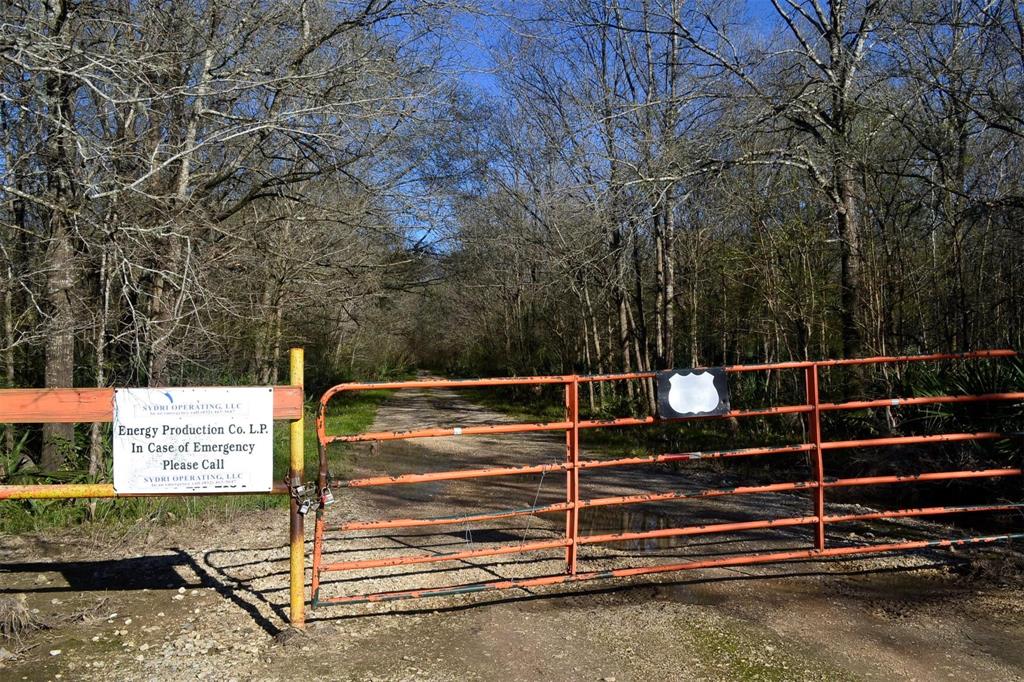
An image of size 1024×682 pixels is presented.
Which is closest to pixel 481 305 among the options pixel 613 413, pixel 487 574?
pixel 613 413

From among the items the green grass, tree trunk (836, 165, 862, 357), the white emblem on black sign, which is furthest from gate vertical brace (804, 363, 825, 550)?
tree trunk (836, 165, 862, 357)

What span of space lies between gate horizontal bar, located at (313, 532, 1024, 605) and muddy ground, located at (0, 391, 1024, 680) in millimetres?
96

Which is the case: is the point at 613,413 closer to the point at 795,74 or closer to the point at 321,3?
the point at 795,74

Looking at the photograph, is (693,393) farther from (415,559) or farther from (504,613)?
(415,559)


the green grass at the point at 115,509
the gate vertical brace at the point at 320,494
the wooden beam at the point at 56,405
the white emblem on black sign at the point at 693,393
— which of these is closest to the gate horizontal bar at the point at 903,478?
the white emblem on black sign at the point at 693,393

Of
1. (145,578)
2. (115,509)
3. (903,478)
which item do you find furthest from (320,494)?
(903,478)

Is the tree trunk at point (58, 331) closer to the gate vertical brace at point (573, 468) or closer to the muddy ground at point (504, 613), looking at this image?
the muddy ground at point (504, 613)

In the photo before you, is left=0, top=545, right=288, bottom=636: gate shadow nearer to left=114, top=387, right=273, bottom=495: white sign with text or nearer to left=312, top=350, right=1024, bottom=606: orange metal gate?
left=312, top=350, right=1024, bottom=606: orange metal gate

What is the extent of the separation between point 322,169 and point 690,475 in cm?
669

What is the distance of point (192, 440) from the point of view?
4.66 metres

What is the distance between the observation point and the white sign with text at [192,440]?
4.60 meters

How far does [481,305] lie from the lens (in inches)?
1489

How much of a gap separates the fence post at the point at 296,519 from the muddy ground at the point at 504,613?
15 centimetres

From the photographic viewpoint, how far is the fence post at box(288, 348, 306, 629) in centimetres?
467
